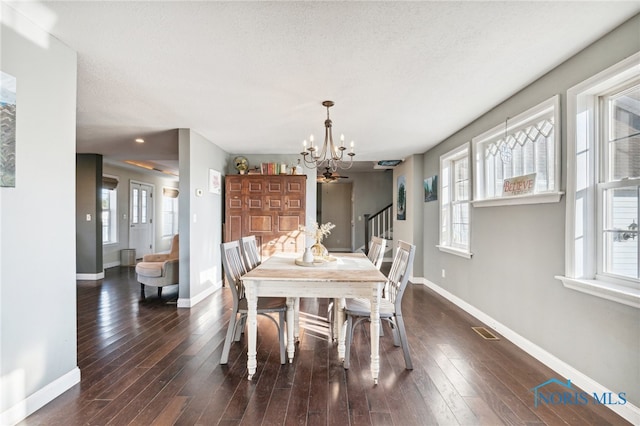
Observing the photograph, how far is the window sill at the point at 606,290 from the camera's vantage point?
1.74 metres

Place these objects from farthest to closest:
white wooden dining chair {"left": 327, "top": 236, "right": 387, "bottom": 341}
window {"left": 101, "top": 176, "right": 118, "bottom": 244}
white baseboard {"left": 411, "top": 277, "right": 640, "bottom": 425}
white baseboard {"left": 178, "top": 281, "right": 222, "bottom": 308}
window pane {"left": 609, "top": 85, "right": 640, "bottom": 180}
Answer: window {"left": 101, "top": 176, "right": 118, "bottom": 244} < white baseboard {"left": 178, "top": 281, "right": 222, "bottom": 308} < white wooden dining chair {"left": 327, "top": 236, "right": 387, "bottom": 341} < window pane {"left": 609, "top": 85, "right": 640, "bottom": 180} < white baseboard {"left": 411, "top": 277, "right": 640, "bottom": 425}

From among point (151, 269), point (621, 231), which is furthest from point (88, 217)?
point (621, 231)

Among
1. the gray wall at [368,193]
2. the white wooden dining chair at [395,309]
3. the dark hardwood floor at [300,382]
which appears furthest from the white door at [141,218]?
the white wooden dining chair at [395,309]

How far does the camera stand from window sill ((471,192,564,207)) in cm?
236

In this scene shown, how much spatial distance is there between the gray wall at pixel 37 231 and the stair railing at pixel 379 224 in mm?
6968

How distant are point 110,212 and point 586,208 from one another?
835 cm

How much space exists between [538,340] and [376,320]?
151 cm

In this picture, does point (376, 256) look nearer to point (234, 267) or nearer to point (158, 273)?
point (234, 267)

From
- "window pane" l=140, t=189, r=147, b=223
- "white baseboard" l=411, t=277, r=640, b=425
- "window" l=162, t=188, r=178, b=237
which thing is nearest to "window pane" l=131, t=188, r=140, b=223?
"window pane" l=140, t=189, r=147, b=223

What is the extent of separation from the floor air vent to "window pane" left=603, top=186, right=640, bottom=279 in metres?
1.27

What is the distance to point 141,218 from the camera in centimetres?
812

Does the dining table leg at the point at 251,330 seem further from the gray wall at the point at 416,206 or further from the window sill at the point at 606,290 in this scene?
the gray wall at the point at 416,206

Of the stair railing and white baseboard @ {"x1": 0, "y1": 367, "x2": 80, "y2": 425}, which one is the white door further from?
white baseboard @ {"x1": 0, "y1": 367, "x2": 80, "y2": 425}

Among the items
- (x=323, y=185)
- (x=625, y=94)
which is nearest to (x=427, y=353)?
(x=625, y=94)
